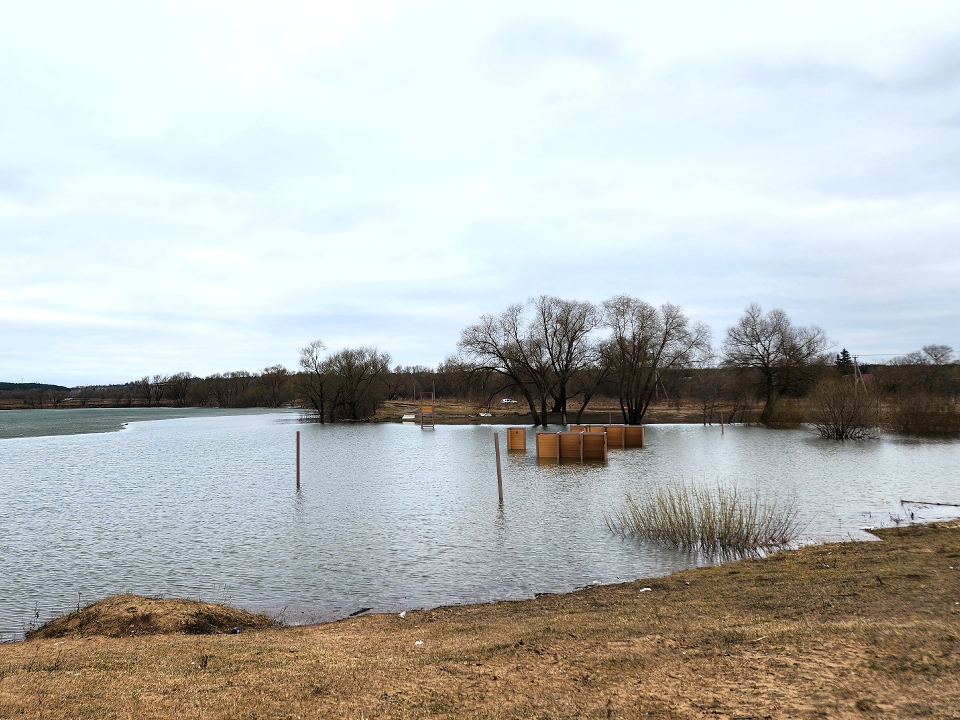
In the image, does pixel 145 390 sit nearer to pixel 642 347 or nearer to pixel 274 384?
pixel 274 384

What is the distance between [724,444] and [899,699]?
35.5 meters

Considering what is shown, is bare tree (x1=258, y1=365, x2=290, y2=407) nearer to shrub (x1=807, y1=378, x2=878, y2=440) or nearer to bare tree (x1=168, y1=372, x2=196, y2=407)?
bare tree (x1=168, y1=372, x2=196, y2=407)

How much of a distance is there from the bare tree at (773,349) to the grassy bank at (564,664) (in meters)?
54.7

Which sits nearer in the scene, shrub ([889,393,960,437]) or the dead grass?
the dead grass

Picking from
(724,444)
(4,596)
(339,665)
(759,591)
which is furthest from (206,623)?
(724,444)

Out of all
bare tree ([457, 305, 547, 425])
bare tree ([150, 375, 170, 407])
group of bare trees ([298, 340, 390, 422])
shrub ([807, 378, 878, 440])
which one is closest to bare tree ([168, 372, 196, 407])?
bare tree ([150, 375, 170, 407])

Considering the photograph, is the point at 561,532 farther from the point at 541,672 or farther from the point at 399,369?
the point at 399,369

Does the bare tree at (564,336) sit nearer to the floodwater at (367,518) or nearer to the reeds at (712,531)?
the floodwater at (367,518)

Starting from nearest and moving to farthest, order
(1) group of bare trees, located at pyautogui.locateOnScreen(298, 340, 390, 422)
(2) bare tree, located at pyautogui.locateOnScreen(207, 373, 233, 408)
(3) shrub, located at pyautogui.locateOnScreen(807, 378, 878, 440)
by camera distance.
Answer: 1. (3) shrub, located at pyautogui.locateOnScreen(807, 378, 878, 440)
2. (1) group of bare trees, located at pyautogui.locateOnScreen(298, 340, 390, 422)
3. (2) bare tree, located at pyautogui.locateOnScreen(207, 373, 233, 408)

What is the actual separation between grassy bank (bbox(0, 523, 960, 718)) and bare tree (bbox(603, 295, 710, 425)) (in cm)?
4787

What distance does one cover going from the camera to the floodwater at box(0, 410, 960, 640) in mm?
10547

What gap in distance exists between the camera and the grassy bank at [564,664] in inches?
187

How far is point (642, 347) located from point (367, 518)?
42033mm

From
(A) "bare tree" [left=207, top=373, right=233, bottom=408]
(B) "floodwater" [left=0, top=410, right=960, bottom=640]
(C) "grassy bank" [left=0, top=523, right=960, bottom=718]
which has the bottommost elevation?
(B) "floodwater" [left=0, top=410, right=960, bottom=640]
